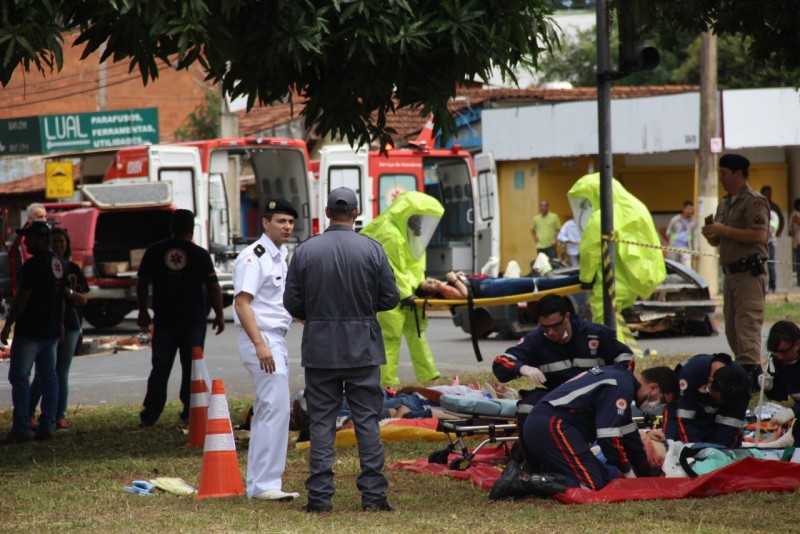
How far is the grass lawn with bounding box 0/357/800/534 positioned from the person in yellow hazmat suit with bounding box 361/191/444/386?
94.3 inches

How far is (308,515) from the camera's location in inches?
264

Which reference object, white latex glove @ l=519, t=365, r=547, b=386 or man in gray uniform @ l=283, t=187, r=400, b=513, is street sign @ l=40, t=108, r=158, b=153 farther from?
man in gray uniform @ l=283, t=187, r=400, b=513

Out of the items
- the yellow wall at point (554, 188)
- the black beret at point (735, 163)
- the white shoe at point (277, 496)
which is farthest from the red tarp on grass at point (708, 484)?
the yellow wall at point (554, 188)

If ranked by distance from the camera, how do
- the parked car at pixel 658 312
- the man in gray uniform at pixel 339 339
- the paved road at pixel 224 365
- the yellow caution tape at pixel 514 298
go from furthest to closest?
the parked car at pixel 658 312 < the paved road at pixel 224 365 < the yellow caution tape at pixel 514 298 < the man in gray uniform at pixel 339 339

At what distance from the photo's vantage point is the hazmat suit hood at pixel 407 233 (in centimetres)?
1153

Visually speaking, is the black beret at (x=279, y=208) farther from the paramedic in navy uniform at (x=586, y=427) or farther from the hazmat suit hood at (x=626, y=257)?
the hazmat suit hood at (x=626, y=257)

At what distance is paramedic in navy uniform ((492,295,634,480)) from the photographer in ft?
24.6

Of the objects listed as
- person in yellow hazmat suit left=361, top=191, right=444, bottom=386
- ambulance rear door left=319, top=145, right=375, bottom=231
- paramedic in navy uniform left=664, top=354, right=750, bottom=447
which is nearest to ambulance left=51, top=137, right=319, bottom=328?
ambulance rear door left=319, top=145, right=375, bottom=231

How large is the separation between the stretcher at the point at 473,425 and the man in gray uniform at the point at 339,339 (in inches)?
46.3

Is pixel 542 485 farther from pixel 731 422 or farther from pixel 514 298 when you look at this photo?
pixel 514 298

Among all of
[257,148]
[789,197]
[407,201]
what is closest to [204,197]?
[257,148]

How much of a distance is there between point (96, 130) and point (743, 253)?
24547 millimetres

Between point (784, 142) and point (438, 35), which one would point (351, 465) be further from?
point (784, 142)

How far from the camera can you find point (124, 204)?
1894 centimetres
